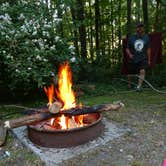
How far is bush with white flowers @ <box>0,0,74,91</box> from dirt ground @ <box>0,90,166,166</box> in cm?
153

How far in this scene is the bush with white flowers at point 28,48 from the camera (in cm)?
618

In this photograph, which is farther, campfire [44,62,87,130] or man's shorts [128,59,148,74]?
man's shorts [128,59,148,74]

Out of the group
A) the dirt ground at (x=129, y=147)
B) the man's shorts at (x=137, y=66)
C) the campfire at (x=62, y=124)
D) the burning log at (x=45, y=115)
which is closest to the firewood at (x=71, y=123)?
the campfire at (x=62, y=124)

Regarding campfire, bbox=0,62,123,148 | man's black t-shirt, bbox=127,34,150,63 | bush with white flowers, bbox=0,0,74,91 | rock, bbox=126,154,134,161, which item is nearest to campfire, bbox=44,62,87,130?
campfire, bbox=0,62,123,148

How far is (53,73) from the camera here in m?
6.39

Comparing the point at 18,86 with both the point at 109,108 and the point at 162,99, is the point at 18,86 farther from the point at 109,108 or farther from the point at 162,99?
the point at 162,99

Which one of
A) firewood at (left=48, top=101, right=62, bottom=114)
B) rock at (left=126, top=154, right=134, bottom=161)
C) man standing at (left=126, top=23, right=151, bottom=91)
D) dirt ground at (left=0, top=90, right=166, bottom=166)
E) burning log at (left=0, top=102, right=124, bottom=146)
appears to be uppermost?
man standing at (left=126, top=23, right=151, bottom=91)

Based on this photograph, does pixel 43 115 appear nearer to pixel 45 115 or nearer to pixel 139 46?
pixel 45 115

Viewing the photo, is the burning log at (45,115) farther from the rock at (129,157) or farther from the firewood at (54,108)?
the rock at (129,157)

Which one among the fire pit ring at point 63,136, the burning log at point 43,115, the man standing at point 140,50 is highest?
the man standing at point 140,50

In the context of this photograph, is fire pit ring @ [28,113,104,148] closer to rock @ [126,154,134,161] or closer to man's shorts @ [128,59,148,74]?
rock @ [126,154,134,161]

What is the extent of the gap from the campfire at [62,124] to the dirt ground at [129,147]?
0.27 meters

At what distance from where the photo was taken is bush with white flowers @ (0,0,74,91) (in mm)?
6176

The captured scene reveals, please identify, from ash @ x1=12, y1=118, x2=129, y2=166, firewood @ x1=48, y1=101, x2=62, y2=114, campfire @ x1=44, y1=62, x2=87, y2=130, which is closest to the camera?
ash @ x1=12, y1=118, x2=129, y2=166
